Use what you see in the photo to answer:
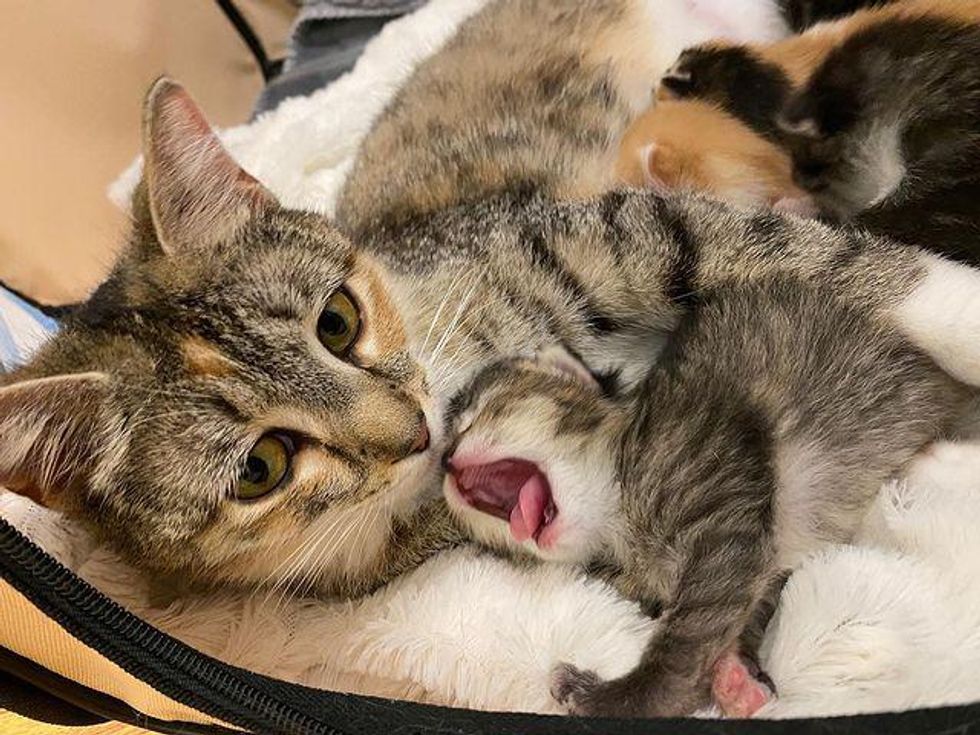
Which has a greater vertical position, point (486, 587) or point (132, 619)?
point (132, 619)

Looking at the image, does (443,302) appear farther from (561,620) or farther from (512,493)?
(561,620)

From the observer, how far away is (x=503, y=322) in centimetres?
133

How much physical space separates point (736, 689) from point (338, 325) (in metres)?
0.58

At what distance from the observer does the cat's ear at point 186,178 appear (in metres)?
1.09

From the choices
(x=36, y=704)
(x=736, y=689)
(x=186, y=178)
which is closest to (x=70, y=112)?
(x=186, y=178)

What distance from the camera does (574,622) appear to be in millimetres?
1130

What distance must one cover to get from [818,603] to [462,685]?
0.38 meters

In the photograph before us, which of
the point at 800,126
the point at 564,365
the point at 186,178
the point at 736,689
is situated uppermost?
the point at 186,178

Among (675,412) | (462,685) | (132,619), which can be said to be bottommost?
(462,685)

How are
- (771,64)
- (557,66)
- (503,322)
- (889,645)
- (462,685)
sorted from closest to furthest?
(889,645)
(462,685)
(503,322)
(771,64)
(557,66)

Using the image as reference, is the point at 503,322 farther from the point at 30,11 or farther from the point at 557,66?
the point at 30,11

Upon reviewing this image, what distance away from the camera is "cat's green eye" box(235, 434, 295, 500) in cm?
107

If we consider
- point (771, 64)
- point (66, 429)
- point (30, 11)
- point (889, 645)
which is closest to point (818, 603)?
point (889, 645)

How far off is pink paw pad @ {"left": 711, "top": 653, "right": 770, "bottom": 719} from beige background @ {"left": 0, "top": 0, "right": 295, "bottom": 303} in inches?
56.7
